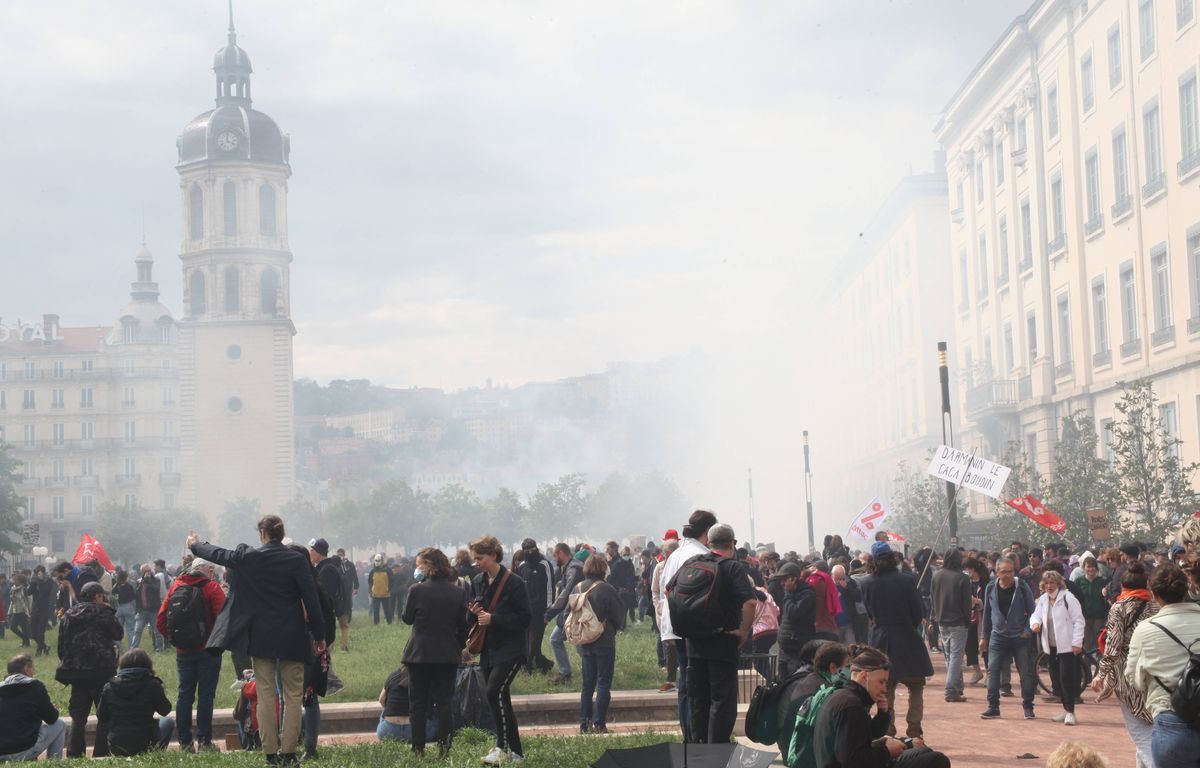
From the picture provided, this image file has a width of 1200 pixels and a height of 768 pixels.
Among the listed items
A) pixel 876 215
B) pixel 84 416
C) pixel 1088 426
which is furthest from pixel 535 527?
pixel 1088 426

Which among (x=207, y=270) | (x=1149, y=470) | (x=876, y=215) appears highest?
(x=207, y=270)

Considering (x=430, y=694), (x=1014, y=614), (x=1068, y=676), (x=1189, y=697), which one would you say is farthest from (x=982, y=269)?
(x=1189, y=697)

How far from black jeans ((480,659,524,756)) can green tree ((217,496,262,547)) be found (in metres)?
104

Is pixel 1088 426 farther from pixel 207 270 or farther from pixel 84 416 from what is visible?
pixel 84 416

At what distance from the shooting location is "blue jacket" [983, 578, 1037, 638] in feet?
54.0

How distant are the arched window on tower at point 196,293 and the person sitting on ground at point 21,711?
111968 mm

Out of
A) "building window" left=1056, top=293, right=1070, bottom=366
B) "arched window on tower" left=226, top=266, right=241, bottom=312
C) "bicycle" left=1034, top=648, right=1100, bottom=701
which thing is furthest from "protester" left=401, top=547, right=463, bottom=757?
"arched window on tower" left=226, top=266, right=241, bottom=312

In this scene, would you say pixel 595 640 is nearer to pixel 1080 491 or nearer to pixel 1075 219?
pixel 1080 491

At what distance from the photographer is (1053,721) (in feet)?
52.0

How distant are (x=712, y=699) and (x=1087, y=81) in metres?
33.0

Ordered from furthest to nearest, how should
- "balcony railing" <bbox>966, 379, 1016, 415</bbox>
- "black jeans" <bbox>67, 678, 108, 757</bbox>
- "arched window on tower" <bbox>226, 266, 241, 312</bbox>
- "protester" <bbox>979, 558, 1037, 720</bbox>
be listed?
"arched window on tower" <bbox>226, 266, 241, 312</bbox> < "balcony railing" <bbox>966, 379, 1016, 415</bbox> < "protester" <bbox>979, 558, 1037, 720</bbox> < "black jeans" <bbox>67, 678, 108, 757</bbox>

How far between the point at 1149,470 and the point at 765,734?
22.4 metres

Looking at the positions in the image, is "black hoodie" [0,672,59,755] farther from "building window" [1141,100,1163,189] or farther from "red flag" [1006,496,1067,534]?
"building window" [1141,100,1163,189]

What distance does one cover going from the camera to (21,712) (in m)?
13.1
